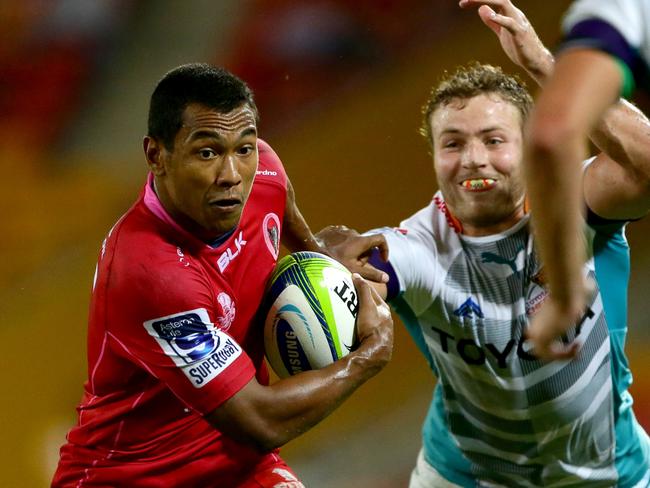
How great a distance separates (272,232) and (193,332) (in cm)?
60

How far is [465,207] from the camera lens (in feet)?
11.8

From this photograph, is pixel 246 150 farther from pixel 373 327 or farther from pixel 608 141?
pixel 608 141

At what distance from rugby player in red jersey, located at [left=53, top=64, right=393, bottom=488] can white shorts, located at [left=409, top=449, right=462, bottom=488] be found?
0.78 meters

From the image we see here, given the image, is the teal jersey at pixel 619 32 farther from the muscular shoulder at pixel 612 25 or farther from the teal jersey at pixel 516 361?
the teal jersey at pixel 516 361

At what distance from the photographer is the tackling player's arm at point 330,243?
3.52 m

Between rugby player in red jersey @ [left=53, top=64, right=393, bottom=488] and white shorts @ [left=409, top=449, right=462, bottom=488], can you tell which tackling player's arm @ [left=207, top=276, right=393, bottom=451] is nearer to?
rugby player in red jersey @ [left=53, top=64, right=393, bottom=488]

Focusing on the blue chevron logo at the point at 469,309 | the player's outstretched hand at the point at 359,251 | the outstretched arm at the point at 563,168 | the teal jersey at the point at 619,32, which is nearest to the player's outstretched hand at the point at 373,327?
the player's outstretched hand at the point at 359,251

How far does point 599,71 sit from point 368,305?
1.59m

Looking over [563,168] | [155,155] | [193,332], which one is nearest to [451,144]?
[155,155]

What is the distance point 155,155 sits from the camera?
3.10 meters

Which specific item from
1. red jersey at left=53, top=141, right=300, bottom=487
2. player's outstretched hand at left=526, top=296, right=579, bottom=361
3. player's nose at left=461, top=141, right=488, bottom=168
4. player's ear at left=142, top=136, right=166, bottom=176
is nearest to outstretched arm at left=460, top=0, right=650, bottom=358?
player's outstretched hand at left=526, top=296, right=579, bottom=361

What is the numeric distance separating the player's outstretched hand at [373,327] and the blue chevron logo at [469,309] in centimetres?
41

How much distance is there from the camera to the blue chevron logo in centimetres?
361

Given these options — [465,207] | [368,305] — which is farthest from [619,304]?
[368,305]
